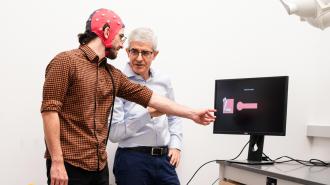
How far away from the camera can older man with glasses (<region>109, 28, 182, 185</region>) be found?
2180 mm

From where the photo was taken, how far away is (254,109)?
238 cm

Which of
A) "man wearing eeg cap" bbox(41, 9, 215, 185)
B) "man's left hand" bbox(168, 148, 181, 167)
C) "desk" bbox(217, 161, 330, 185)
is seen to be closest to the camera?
"man wearing eeg cap" bbox(41, 9, 215, 185)

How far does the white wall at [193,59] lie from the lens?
2.27m

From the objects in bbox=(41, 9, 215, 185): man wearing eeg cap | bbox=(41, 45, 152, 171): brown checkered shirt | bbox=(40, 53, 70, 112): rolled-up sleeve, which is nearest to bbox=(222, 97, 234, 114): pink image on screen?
bbox=(41, 9, 215, 185): man wearing eeg cap

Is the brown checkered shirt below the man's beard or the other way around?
below

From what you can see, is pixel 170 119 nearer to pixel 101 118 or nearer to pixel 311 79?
pixel 101 118

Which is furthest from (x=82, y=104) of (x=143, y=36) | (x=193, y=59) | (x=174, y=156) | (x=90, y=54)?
(x=193, y=59)

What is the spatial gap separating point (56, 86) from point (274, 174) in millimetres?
1049

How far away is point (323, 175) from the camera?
185cm

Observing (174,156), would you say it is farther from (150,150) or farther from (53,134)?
(53,134)

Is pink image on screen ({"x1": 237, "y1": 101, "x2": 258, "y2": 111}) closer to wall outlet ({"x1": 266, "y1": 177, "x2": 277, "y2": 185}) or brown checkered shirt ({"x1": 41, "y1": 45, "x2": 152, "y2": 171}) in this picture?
wall outlet ({"x1": 266, "y1": 177, "x2": 277, "y2": 185})

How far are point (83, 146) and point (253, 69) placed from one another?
1780 mm

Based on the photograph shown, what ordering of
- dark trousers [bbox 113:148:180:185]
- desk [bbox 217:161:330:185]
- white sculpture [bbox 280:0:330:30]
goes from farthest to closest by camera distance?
dark trousers [bbox 113:148:180:185] → desk [bbox 217:161:330:185] → white sculpture [bbox 280:0:330:30]

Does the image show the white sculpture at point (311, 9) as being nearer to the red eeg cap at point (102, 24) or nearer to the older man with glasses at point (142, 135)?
the red eeg cap at point (102, 24)
